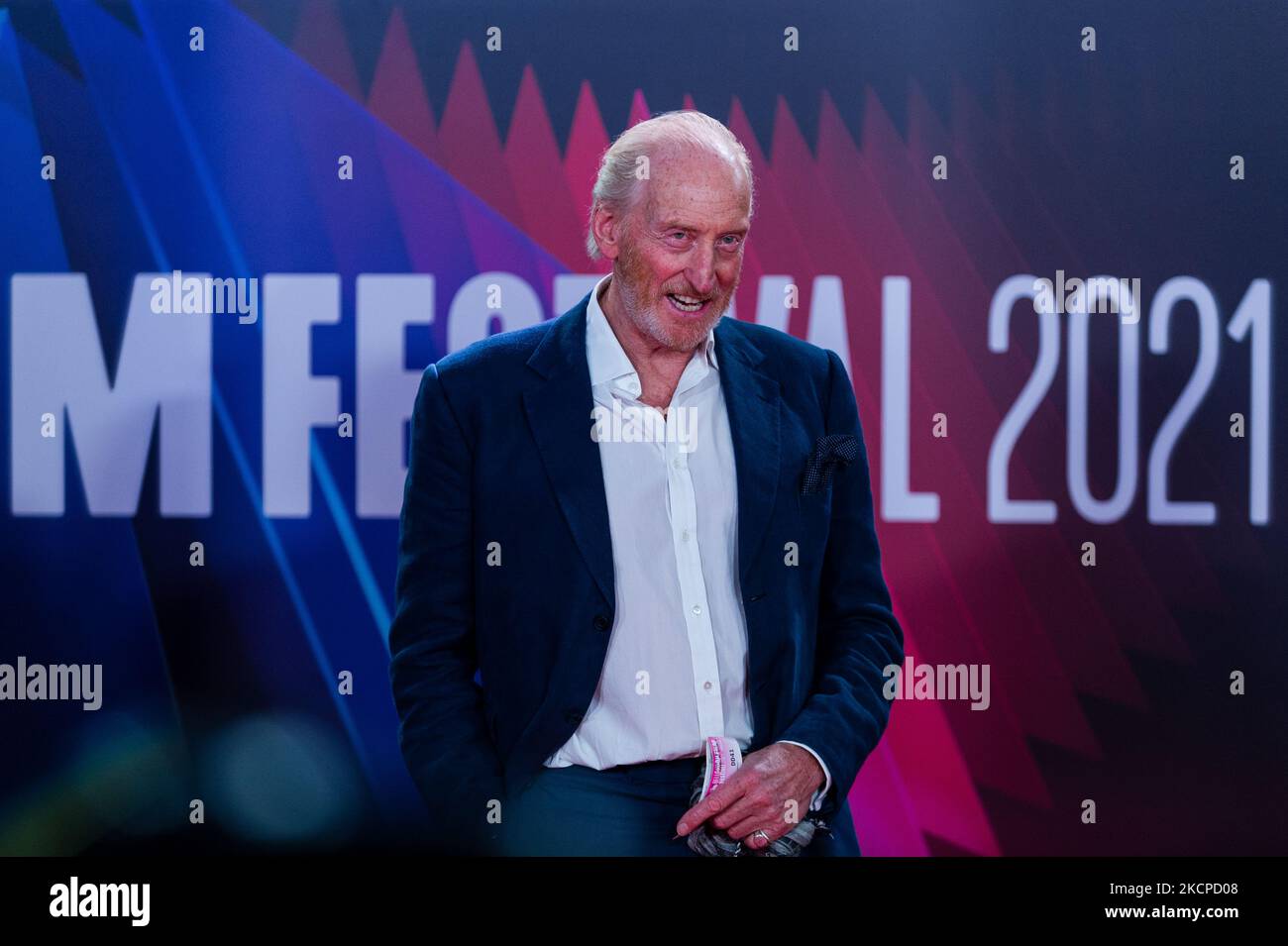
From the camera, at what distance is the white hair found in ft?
7.50

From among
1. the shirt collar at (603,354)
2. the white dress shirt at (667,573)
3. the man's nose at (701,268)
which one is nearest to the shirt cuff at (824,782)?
the white dress shirt at (667,573)

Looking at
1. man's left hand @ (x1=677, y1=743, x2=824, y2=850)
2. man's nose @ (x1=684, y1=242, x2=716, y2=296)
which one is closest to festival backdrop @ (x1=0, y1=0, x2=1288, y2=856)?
man's nose @ (x1=684, y1=242, x2=716, y2=296)

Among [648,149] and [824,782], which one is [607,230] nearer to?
[648,149]

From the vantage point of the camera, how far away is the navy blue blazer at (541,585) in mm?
2219

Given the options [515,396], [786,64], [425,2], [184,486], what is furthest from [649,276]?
[184,486]

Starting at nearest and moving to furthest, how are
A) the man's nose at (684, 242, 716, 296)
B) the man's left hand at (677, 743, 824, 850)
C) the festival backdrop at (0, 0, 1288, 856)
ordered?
the man's left hand at (677, 743, 824, 850) → the man's nose at (684, 242, 716, 296) → the festival backdrop at (0, 0, 1288, 856)

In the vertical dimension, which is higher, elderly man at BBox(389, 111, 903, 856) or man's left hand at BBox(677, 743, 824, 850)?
elderly man at BBox(389, 111, 903, 856)

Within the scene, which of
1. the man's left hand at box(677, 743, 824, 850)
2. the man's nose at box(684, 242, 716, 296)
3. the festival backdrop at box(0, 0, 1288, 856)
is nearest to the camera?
the man's left hand at box(677, 743, 824, 850)

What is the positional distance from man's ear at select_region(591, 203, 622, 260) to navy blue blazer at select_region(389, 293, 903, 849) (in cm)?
20

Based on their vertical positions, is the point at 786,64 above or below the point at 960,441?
above

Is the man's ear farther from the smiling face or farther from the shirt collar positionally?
the shirt collar
